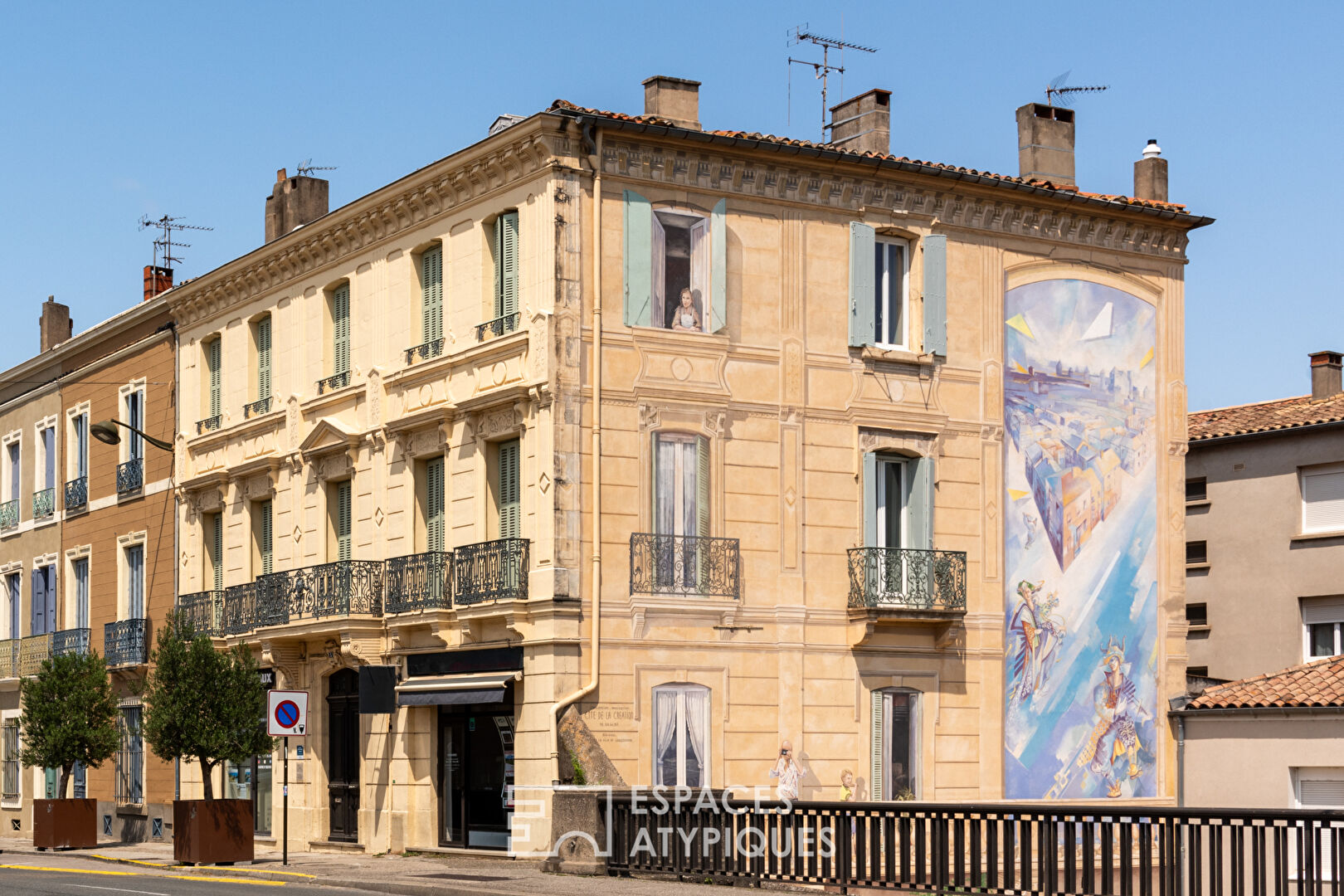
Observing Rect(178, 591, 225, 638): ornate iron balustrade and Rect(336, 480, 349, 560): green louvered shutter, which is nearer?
Rect(336, 480, 349, 560): green louvered shutter

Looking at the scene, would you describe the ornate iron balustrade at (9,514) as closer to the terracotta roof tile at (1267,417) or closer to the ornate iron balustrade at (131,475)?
the ornate iron balustrade at (131,475)

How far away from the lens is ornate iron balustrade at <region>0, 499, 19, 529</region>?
154ft

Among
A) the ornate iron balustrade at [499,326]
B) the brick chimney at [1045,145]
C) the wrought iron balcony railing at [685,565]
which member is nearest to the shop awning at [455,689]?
the wrought iron balcony railing at [685,565]

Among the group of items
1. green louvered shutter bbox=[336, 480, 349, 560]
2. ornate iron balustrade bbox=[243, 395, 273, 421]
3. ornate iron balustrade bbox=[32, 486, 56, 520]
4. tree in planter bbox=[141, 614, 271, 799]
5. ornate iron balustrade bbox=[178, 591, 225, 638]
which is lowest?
tree in planter bbox=[141, 614, 271, 799]

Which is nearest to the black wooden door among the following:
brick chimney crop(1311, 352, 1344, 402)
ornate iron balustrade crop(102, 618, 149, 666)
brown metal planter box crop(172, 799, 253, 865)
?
brown metal planter box crop(172, 799, 253, 865)

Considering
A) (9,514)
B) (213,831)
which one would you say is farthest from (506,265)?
(9,514)

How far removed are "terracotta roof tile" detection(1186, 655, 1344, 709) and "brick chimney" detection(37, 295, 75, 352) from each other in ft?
99.8

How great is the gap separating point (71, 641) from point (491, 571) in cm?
1819

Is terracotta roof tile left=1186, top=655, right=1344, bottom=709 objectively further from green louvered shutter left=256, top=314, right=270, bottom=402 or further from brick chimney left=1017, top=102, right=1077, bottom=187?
green louvered shutter left=256, top=314, right=270, bottom=402

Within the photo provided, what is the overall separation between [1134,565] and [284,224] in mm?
16873

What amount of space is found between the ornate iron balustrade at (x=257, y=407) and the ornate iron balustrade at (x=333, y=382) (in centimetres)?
213

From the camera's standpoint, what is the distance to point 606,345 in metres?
27.6

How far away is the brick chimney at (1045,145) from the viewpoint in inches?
1271

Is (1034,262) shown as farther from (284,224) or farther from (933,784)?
(284,224)
